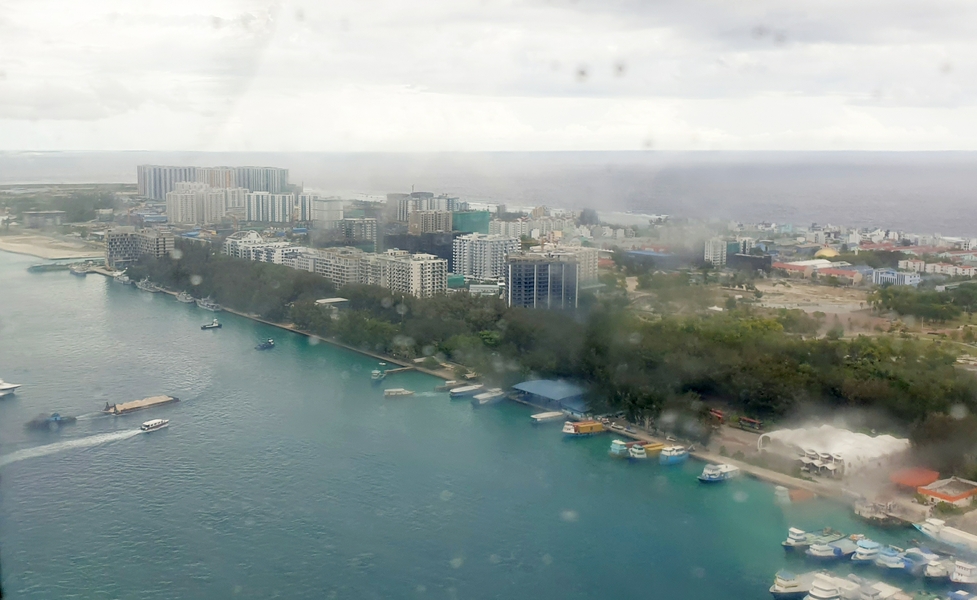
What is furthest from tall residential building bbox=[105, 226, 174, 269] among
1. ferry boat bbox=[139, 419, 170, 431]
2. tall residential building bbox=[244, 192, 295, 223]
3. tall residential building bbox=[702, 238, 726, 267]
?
ferry boat bbox=[139, 419, 170, 431]

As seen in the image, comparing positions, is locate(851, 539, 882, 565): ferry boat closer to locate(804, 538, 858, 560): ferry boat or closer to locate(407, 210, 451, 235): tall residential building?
locate(804, 538, 858, 560): ferry boat

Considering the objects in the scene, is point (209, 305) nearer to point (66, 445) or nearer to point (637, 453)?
point (66, 445)

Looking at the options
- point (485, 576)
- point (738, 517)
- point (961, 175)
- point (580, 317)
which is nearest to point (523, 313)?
point (580, 317)

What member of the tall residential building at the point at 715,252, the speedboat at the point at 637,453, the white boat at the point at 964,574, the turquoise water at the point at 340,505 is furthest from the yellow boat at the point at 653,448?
the tall residential building at the point at 715,252

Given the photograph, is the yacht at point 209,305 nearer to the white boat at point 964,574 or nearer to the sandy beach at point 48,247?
the sandy beach at point 48,247

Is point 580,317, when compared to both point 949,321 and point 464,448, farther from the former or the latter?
point 949,321

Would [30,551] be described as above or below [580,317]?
below
